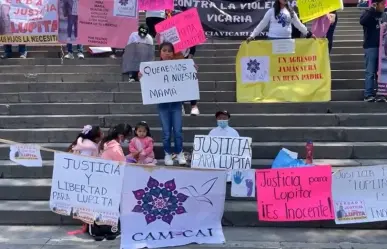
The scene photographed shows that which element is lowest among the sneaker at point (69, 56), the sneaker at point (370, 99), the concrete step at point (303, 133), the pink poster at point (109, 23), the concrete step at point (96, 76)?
the concrete step at point (303, 133)

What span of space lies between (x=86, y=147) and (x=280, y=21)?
377 cm

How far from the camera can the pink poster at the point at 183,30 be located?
8039 millimetres

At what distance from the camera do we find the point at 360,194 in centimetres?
571

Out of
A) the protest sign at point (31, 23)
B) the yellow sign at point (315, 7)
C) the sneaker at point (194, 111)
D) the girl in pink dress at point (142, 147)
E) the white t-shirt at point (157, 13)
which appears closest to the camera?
the girl in pink dress at point (142, 147)

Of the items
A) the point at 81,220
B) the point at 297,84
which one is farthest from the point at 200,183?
the point at 297,84

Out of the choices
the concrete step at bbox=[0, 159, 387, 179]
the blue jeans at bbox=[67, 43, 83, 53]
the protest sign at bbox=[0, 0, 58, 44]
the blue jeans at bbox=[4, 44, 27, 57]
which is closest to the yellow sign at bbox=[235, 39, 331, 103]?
the concrete step at bbox=[0, 159, 387, 179]

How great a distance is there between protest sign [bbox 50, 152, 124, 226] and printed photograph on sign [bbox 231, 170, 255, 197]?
4.25ft

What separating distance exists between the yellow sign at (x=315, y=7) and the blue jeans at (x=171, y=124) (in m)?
3.19

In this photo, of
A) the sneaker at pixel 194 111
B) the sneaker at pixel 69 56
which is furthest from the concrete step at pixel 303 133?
the sneaker at pixel 69 56

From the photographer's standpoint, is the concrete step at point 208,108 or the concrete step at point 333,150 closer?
the concrete step at point 333,150

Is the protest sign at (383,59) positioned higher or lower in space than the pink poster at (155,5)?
lower

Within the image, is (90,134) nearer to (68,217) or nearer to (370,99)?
(68,217)

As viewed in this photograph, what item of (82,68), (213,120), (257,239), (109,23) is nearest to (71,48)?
(82,68)

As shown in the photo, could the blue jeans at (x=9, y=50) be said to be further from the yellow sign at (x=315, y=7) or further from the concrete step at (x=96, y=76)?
the yellow sign at (x=315, y=7)
